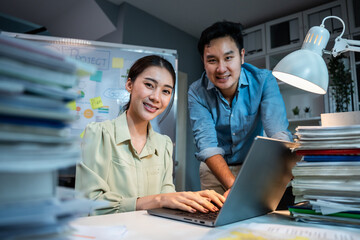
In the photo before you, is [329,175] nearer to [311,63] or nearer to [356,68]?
[311,63]

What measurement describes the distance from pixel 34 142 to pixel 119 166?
908mm

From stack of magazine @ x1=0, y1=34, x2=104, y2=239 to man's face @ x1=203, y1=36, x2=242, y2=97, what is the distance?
3.96 ft

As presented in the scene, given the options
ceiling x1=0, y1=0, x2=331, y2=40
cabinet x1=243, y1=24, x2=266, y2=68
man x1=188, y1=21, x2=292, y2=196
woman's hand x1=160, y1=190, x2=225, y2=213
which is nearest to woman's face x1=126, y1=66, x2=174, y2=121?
man x1=188, y1=21, x2=292, y2=196

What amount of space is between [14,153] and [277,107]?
136cm

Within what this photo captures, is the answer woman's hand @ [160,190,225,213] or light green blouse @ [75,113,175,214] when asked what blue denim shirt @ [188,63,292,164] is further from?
woman's hand @ [160,190,225,213]

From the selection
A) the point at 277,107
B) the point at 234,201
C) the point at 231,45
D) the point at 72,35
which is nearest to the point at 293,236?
the point at 234,201

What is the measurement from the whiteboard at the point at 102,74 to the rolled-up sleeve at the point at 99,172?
1118 mm

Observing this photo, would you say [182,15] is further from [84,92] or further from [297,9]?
[84,92]

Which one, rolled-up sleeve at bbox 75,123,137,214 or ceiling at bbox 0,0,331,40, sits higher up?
ceiling at bbox 0,0,331,40

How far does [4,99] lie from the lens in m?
0.22

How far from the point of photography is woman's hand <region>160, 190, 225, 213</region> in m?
0.70

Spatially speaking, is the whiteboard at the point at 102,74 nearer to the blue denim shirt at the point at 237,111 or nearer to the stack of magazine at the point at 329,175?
the blue denim shirt at the point at 237,111

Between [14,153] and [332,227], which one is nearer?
[14,153]

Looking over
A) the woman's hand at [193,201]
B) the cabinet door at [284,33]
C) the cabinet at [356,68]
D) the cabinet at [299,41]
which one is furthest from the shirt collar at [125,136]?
the cabinet door at [284,33]
